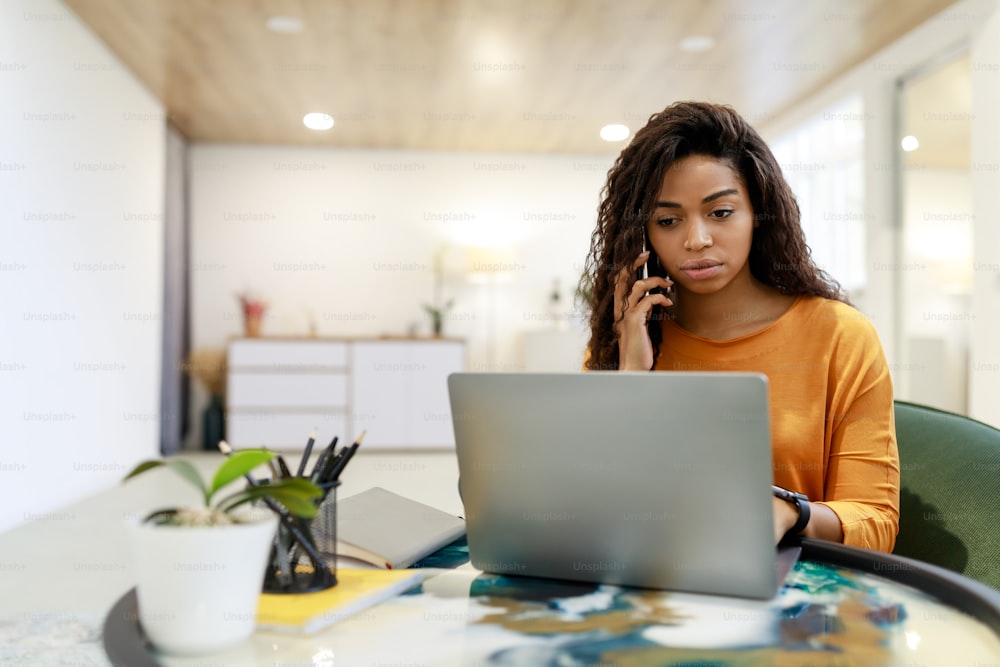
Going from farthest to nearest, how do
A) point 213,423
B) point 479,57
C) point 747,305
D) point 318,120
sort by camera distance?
point 213,423, point 318,120, point 479,57, point 747,305

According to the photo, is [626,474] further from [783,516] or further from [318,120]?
[318,120]

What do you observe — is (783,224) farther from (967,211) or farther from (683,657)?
(967,211)

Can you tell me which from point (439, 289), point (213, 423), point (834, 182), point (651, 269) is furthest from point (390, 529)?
point (439, 289)

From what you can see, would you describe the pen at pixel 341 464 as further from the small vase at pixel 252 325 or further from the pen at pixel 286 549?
the small vase at pixel 252 325

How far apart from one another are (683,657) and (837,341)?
84 cm

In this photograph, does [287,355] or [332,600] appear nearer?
[332,600]

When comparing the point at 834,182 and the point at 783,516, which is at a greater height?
the point at 834,182

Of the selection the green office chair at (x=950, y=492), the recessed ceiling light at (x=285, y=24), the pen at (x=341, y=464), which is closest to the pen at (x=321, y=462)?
the pen at (x=341, y=464)

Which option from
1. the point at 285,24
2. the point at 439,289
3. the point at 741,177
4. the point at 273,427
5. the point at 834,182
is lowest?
the point at 273,427

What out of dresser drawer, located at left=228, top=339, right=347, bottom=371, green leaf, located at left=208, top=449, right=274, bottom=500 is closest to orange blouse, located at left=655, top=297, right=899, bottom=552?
green leaf, located at left=208, top=449, right=274, bottom=500

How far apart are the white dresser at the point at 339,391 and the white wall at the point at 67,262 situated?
1.11m

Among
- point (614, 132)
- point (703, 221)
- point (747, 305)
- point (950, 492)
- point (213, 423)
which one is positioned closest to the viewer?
point (950, 492)

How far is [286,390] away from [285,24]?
3120mm

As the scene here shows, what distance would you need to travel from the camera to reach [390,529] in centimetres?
108
